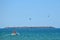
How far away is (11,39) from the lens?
39.5 feet

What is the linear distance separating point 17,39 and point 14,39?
0.54m

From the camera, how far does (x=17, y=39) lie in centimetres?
1216

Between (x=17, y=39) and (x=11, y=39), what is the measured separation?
1.10 feet

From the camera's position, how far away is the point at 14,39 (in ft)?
38.2

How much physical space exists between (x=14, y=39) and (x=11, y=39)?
449 mm
